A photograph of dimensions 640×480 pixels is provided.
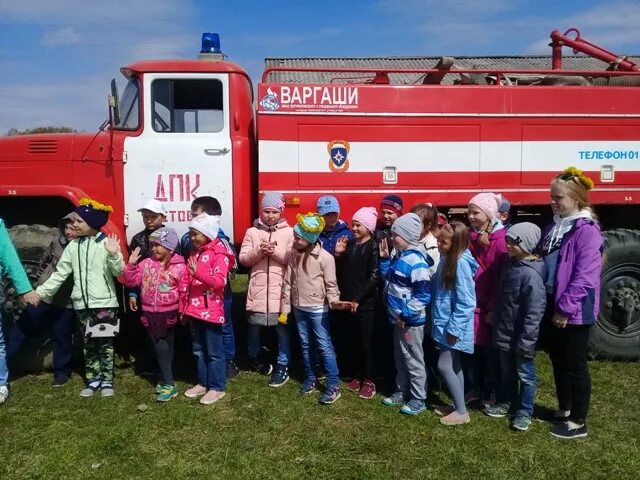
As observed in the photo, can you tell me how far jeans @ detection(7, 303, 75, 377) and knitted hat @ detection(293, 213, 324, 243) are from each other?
2048 mm

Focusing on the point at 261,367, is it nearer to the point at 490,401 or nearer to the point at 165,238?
the point at 165,238

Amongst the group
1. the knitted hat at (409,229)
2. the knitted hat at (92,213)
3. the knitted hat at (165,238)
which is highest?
the knitted hat at (92,213)

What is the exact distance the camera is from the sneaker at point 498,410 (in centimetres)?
404

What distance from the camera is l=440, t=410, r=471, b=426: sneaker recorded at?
3.92m

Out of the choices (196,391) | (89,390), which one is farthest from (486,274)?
(89,390)

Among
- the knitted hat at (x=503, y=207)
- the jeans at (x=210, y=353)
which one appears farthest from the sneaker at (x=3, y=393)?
the knitted hat at (x=503, y=207)

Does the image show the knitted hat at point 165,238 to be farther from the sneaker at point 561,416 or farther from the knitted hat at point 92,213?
the sneaker at point 561,416

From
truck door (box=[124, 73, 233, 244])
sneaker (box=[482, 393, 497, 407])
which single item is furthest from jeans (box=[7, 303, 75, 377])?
sneaker (box=[482, 393, 497, 407])

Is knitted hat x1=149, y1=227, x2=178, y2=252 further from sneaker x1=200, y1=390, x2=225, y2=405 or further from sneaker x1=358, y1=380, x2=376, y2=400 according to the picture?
sneaker x1=358, y1=380, x2=376, y2=400

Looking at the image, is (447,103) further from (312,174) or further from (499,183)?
(312,174)

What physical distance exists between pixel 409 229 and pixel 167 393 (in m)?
2.28

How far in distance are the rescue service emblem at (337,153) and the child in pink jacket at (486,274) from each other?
1.30 meters

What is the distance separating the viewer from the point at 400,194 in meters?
5.02

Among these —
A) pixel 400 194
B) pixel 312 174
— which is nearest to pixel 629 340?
pixel 400 194
